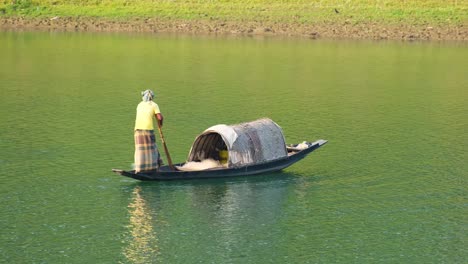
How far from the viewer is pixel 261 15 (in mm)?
58594

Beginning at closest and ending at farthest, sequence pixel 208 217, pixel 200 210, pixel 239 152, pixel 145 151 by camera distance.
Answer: pixel 208 217 < pixel 200 210 < pixel 145 151 < pixel 239 152

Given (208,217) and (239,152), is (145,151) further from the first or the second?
(208,217)

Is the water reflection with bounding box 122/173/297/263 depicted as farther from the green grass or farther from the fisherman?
the green grass

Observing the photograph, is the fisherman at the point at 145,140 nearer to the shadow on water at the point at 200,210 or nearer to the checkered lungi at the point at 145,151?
the checkered lungi at the point at 145,151

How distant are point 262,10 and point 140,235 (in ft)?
141

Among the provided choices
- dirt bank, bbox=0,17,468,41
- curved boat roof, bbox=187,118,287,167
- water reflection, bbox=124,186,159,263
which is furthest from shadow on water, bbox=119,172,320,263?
dirt bank, bbox=0,17,468,41

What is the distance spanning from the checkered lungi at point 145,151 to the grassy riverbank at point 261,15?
3551cm

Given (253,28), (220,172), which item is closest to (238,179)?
(220,172)

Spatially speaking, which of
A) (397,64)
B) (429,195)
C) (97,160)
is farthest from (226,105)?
(397,64)

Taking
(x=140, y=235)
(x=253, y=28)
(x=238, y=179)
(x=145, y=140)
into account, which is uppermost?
(x=253, y=28)

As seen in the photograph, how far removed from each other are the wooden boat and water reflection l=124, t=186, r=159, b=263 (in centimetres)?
113

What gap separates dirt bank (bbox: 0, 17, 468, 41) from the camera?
54.8 metres

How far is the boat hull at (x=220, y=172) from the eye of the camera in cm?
2088

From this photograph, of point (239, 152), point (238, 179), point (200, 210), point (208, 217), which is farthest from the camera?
point (238, 179)
